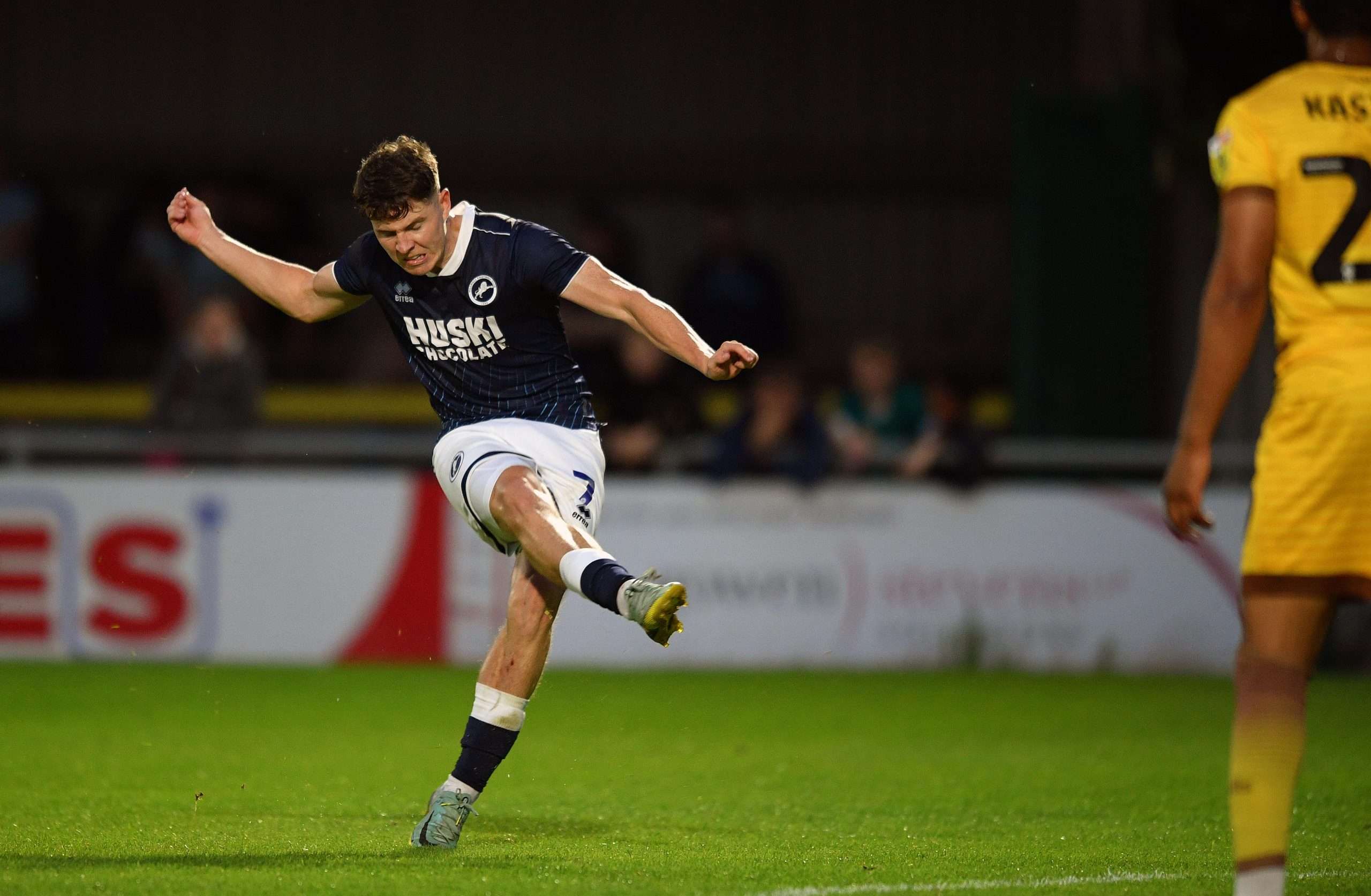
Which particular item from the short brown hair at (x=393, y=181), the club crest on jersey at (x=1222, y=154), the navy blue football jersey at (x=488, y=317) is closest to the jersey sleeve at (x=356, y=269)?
the navy blue football jersey at (x=488, y=317)

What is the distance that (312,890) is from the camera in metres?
4.96

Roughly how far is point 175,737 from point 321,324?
10.7 metres

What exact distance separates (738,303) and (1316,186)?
11616 mm

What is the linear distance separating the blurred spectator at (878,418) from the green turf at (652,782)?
152 cm

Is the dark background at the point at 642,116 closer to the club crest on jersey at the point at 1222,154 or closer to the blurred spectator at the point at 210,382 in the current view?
the blurred spectator at the point at 210,382

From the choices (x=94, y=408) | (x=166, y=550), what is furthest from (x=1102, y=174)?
(x=94, y=408)

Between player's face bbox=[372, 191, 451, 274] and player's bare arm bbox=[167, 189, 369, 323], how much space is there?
38cm

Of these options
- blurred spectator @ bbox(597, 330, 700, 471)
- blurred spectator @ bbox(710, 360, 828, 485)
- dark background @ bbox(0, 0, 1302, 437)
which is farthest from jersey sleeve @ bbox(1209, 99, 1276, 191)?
dark background @ bbox(0, 0, 1302, 437)

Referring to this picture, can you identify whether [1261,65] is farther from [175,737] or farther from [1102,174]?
[175,737]

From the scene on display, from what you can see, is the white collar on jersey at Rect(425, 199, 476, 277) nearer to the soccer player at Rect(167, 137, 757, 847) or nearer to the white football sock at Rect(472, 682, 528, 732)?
the soccer player at Rect(167, 137, 757, 847)

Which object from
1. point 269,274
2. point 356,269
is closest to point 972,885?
point 356,269

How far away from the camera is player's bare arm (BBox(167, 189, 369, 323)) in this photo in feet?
20.4

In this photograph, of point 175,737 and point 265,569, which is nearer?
point 175,737

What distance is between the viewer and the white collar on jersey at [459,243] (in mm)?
5914
